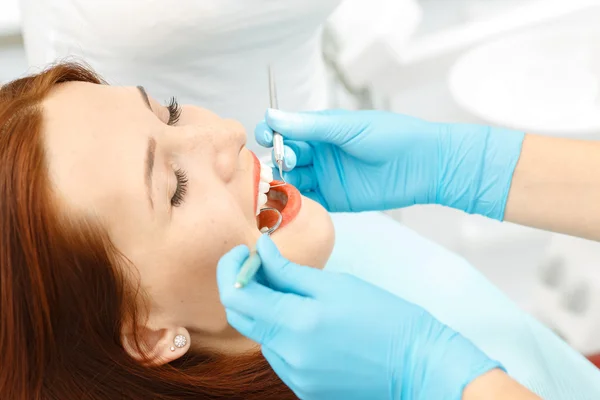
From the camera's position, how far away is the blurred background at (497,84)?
1.73 meters

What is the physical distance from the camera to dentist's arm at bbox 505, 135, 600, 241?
1119mm

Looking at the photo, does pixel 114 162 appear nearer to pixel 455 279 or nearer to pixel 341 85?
pixel 455 279

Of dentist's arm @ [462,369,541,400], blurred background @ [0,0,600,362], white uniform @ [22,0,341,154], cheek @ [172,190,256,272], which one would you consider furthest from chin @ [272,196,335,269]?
blurred background @ [0,0,600,362]

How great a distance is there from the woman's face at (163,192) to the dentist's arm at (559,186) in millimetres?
461

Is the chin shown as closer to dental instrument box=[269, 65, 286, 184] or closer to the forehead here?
dental instrument box=[269, 65, 286, 184]

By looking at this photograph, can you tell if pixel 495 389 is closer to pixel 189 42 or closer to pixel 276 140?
pixel 276 140

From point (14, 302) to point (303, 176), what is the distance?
2.22 feet

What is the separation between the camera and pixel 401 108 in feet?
6.42

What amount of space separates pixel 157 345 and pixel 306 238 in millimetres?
313

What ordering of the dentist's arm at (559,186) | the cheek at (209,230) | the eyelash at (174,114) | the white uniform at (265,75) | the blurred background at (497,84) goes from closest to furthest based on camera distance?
the cheek at (209,230)
the eyelash at (174,114)
the dentist's arm at (559,186)
the white uniform at (265,75)
the blurred background at (497,84)

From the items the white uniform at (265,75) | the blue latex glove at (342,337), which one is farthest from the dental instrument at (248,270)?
the white uniform at (265,75)

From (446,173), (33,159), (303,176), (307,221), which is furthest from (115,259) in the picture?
(446,173)

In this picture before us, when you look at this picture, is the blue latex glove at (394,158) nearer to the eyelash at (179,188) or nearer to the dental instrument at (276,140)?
the dental instrument at (276,140)

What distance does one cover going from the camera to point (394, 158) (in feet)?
3.93
